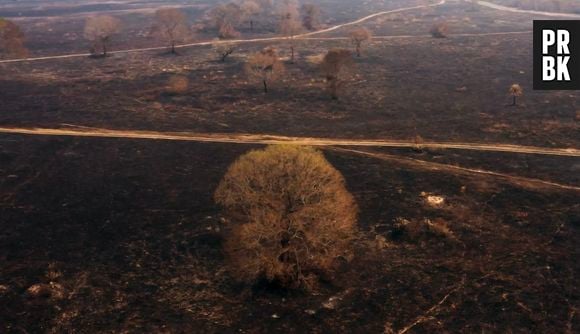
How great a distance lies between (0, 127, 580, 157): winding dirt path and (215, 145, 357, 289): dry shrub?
36.5 m

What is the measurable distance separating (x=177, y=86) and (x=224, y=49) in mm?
46910

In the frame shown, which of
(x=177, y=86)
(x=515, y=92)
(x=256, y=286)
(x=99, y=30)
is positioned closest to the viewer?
(x=256, y=286)

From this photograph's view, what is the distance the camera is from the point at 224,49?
157 m

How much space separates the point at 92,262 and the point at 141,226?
811 cm

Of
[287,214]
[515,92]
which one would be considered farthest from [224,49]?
[287,214]

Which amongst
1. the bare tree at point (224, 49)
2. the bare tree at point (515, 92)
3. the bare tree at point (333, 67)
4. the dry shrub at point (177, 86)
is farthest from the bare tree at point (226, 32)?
the bare tree at point (515, 92)

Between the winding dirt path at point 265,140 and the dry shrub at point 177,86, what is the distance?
89.2 ft

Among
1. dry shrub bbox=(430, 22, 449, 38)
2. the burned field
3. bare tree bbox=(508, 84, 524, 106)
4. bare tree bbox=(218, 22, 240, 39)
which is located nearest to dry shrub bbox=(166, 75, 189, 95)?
the burned field

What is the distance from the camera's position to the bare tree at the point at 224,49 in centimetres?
14631

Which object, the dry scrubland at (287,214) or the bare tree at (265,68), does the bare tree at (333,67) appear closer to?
the dry scrubland at (287,214)

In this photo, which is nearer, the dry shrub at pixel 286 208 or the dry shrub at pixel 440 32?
the dry shrub at pixel 286 208

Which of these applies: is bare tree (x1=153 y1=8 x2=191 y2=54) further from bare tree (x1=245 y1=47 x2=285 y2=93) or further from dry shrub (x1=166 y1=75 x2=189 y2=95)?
bare tree (x1=245 y1=47 x2=285 y2=93)

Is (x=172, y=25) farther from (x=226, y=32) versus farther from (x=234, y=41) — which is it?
(x=234, y=41)

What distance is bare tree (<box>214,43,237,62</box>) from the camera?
480ft
